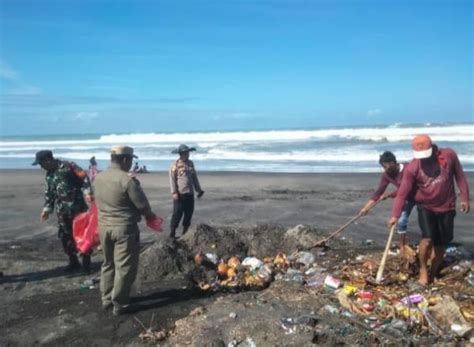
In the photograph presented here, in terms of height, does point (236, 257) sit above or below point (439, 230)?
below

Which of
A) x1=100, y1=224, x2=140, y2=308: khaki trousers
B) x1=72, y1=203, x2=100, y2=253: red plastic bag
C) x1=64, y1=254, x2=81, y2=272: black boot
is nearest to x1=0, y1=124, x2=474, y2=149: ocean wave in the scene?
x1=64, y1=254, x2=81, y2=272: black boot

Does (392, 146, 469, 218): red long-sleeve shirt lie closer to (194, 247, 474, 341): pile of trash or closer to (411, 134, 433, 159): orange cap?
(411, 134, 433, 159): orange cap

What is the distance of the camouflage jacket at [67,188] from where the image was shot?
7410 millimetres

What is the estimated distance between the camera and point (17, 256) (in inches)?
348

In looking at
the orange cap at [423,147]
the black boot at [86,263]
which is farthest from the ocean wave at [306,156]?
the black boot at [86,263]

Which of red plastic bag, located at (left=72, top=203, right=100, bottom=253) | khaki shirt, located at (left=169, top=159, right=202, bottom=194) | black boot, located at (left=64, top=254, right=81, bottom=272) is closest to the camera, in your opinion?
red plastic bag, located at (left=72, top=203, right=100, bottom=253)

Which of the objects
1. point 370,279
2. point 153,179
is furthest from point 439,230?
point 153,179

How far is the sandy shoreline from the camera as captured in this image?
35.2ft

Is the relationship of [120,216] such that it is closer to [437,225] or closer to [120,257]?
[120,257]

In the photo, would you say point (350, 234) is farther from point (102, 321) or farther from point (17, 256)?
point (17, 256)

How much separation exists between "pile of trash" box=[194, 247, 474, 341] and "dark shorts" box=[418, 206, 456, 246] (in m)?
0.54

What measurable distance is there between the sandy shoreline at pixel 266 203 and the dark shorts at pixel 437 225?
330 cm

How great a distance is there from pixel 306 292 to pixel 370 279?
814 millimetres

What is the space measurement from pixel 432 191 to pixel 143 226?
22.8 feet
